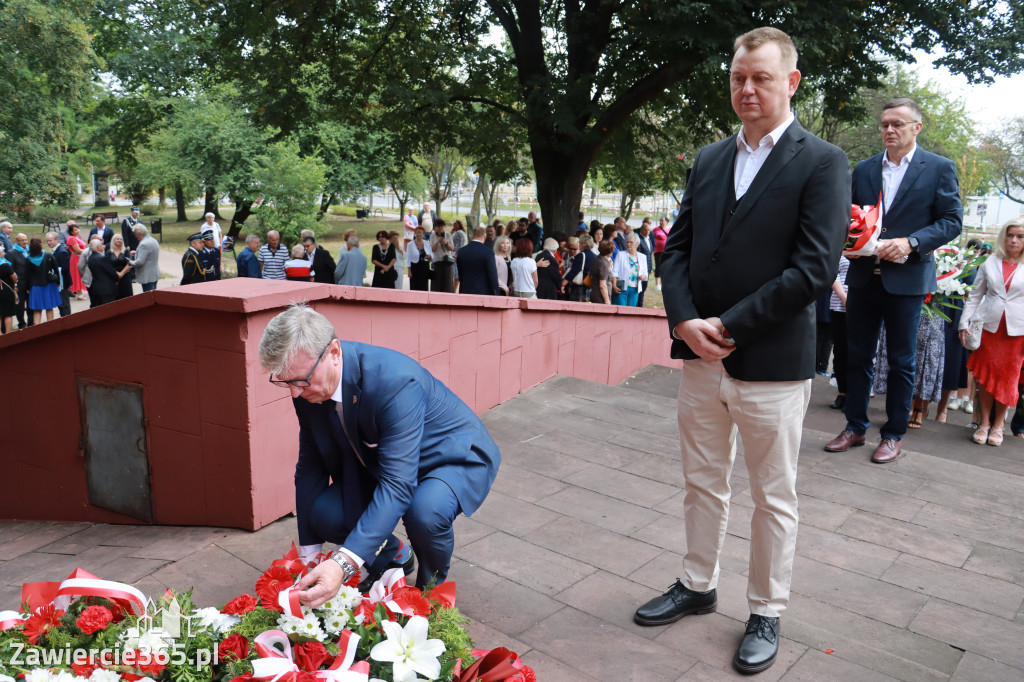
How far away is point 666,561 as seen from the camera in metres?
3.90

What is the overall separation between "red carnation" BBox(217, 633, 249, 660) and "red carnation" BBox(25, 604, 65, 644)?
1.94ft

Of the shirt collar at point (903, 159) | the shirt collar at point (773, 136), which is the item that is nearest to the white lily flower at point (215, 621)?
the shirt collar at point (773, 136)

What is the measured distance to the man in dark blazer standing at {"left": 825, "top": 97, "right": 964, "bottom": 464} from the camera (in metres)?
4.94

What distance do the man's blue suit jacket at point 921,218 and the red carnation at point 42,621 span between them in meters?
4.77

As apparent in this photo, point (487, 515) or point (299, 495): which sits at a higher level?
point (299, 495)

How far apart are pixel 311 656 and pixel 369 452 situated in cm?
90

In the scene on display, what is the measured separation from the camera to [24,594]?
2740 mm

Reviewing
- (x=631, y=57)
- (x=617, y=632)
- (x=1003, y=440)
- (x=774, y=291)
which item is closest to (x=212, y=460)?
(x=617, y=632)

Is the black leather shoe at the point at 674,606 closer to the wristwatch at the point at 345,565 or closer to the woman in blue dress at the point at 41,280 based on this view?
the wristwatch at the point at 345,565

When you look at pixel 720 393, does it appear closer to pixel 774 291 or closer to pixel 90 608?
pixel 774 291

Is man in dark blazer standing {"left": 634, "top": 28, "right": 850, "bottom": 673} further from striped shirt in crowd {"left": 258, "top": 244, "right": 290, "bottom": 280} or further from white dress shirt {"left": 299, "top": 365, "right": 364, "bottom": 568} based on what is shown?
striped shirt in crowd {"left": 258, "top": 244, "right": 290, "bottom": 280}

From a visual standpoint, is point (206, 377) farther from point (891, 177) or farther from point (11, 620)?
point (891, 177)

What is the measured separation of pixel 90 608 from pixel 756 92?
2.86 metres

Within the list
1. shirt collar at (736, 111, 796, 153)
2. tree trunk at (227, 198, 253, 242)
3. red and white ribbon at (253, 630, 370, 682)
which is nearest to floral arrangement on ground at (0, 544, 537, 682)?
red and white ribbon at (253, 630, 370, 682)
